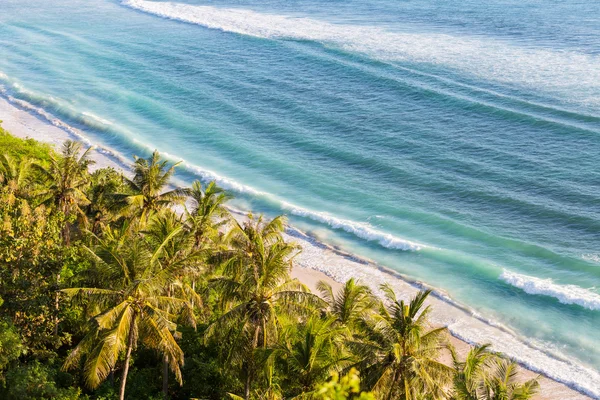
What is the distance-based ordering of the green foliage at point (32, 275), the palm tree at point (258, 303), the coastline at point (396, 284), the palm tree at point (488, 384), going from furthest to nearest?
1. the coastline at point (396, 284)
2. the green foliage at point (32, 275)
3. the palm tree at point (258, 303)
4. the palm tree at point (488, 384)

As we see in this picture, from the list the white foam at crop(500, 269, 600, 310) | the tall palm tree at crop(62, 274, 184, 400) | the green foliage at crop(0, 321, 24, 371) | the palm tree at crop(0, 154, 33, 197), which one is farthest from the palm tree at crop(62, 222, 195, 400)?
the white foam at crop(500, 269, 600, 310)

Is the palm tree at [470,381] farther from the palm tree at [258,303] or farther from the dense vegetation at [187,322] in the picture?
the palm tree at [258,303]

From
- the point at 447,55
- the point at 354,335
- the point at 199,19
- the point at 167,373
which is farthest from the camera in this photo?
the point at 199,19

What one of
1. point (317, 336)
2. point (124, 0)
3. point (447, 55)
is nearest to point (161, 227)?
point (317, 336)

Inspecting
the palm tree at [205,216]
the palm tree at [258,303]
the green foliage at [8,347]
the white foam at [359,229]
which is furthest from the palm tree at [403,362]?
the white foam at [359,229]

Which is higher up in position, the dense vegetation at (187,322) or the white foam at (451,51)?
the white foam at (451,51)

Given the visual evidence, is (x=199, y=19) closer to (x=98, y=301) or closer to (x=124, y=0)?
(x=124, y=0)

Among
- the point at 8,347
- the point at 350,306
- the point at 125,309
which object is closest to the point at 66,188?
the point at 8,347
